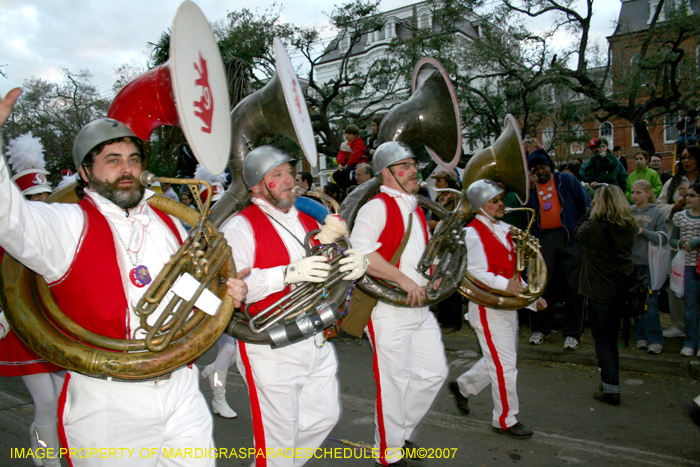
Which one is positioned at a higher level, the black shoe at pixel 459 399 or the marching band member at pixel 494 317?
the marching band member at pixel 494 317

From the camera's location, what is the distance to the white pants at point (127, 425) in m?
2.17

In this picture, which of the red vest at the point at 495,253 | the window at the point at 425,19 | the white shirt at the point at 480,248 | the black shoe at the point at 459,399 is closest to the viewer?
the white shirt at the point at 480,248

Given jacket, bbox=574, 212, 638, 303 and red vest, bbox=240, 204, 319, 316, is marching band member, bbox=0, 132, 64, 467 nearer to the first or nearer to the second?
red vest, bbox=240, 204, 319, 316

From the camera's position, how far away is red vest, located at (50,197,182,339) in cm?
220

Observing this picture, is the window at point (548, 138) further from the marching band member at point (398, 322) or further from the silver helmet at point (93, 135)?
the silver helmet at point (93, 135)

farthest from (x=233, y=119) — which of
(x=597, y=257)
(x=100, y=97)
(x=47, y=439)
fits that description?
(x=100, y=97)

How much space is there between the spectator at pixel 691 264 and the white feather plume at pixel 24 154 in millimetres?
6682

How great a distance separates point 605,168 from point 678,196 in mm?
1552

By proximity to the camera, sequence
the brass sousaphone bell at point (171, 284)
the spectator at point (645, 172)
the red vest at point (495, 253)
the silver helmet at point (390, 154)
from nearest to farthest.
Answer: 1. the brass sousaphone bell at point (171, 284)
2. the silver helmet at point (390, 154)
3. the red vest at point (495, 253)
4. the spectator at point (645, 172)

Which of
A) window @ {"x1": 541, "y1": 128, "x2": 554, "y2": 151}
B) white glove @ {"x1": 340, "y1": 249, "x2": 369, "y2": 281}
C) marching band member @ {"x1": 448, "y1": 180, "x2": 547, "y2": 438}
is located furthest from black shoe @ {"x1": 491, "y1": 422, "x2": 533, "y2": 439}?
window @ {"x1": 541, "y1": 128, "x2": 554, "y2": 151}

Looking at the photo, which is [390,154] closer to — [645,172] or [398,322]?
[398,322]

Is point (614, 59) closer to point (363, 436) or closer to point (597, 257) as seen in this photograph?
point (597, 257)

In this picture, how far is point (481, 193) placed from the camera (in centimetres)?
428

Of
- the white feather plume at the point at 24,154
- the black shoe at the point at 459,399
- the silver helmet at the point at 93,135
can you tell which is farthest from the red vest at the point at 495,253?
the white feather plume at the point at 24,154
